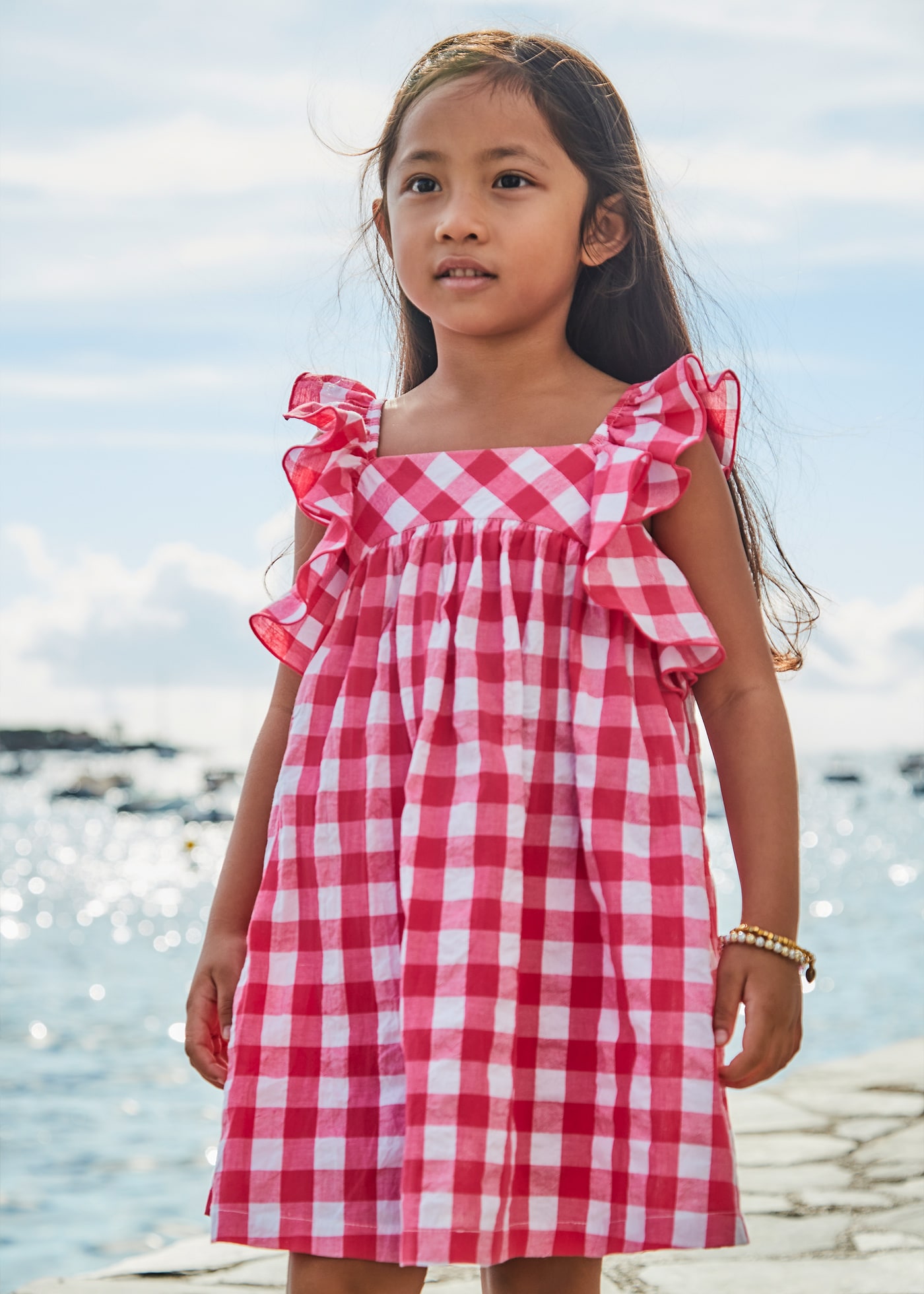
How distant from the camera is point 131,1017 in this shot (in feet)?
56.1

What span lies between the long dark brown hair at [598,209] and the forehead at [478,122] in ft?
0.05

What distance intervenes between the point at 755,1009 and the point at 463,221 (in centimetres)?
92

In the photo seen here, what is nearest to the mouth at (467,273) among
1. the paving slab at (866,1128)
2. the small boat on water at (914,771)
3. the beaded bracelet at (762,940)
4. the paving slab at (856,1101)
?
the beaded bracelet at (762,940)

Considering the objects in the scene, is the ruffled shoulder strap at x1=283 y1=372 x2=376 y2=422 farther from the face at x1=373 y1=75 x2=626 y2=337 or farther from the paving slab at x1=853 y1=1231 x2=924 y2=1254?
the paving slab at x1=853 y1=1231 x2=924 y2=1254

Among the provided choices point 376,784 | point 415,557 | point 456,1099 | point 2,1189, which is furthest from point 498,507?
point 2,1189

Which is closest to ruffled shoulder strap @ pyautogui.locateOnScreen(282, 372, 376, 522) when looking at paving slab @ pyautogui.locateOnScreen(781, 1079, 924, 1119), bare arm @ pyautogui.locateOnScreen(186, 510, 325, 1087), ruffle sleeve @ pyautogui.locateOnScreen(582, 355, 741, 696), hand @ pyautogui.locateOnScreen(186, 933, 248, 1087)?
bare arm @ pyautogui.locateOnScreen(186, 510, 325, 1087)

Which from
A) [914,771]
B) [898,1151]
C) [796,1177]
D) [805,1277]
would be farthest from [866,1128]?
[914,771]

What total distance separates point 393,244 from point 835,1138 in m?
2.81

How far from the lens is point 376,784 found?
4.92 ft

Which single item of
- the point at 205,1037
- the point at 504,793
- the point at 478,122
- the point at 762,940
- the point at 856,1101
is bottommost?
the point at 856,1101

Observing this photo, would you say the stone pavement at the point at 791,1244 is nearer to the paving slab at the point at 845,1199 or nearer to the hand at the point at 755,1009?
the paving slab at the point at 845,1199

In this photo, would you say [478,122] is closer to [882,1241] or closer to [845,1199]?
[882,1241]

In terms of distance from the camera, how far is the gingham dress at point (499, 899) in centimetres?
136

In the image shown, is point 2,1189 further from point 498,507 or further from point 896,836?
point 896,836
